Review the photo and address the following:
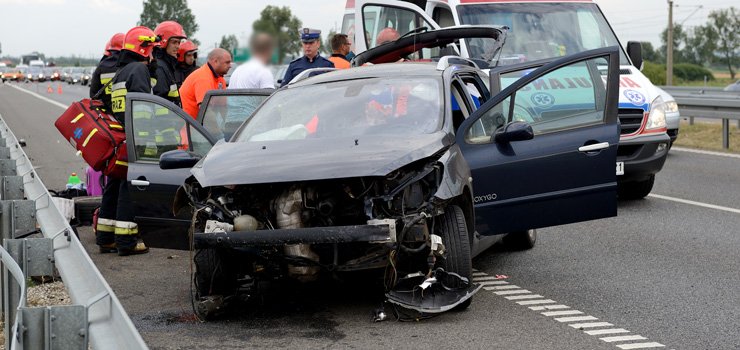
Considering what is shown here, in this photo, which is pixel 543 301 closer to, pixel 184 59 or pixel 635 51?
pixel 184 59

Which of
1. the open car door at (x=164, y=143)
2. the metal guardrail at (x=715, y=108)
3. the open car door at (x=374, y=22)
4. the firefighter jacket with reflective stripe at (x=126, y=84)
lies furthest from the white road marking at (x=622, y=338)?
the metal guardrail at (x=715, y=108)

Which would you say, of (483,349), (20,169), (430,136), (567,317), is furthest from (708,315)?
(20,169)

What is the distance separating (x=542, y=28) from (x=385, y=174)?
24.0 feet

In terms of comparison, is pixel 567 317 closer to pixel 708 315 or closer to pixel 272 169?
pixel 708 315

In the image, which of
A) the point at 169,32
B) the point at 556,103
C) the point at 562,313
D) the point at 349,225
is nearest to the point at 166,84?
the point at 169,32

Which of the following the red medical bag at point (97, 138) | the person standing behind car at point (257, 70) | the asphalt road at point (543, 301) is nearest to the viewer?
the asphalt road at point (543, 301)

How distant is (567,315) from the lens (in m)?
5.83

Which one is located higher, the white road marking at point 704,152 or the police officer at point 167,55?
the police officer at point 167,55

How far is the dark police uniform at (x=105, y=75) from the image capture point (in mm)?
8680

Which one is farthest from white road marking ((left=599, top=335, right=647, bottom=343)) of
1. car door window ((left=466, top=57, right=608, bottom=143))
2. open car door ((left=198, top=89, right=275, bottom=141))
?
open car door ((left=198, top=89, right=275, bottom=141))

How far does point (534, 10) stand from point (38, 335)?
10258 millimetres

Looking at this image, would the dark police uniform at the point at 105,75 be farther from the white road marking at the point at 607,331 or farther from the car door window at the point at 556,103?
the white road marking at the point at 607,331

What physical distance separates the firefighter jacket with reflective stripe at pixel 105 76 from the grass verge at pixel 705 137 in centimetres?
1163

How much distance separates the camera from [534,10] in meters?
12.4
